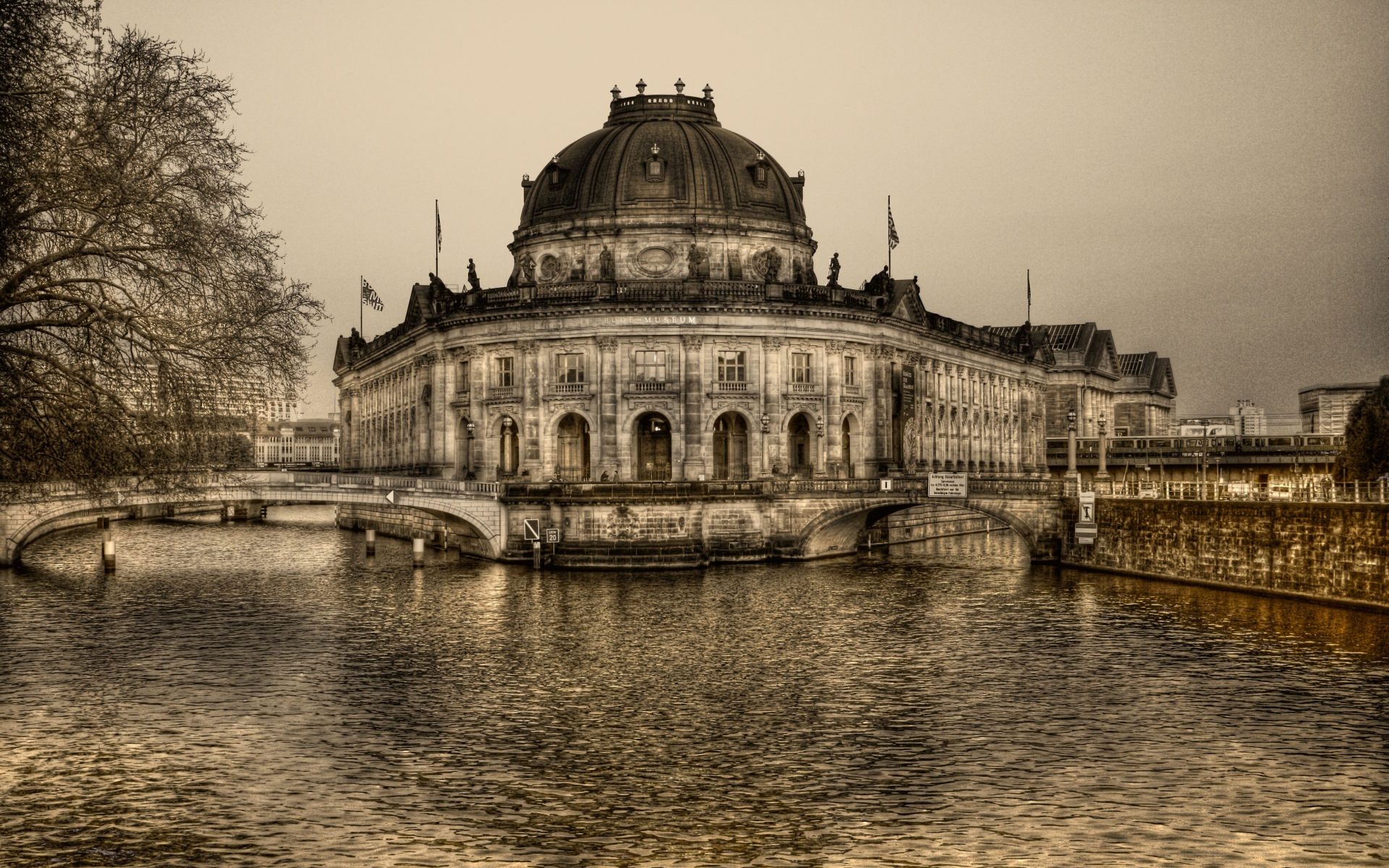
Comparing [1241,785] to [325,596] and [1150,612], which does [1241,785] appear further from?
[325,596]

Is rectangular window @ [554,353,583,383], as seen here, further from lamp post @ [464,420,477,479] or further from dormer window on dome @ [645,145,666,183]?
dormer window on dome @ [645,145,666,183]

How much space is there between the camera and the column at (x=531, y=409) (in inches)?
2943

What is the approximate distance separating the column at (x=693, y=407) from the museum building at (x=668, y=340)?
9 cm

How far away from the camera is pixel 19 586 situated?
5553cm

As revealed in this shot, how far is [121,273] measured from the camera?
23281 millimetres

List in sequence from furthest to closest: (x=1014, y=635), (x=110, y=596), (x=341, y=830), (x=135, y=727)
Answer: (x=110, y=596)
(x=1014, y=635)
(x=135, y=727)
(x=341, y=830)

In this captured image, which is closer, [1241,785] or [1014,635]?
[1241,785]

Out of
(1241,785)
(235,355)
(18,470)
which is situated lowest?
(1241,785)

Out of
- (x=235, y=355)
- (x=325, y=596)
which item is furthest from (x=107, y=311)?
(x=325, y=596)

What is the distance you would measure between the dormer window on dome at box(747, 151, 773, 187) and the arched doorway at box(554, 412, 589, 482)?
1885cm

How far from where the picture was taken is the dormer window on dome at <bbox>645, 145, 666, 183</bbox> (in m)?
81.4

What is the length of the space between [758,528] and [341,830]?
1844 inches

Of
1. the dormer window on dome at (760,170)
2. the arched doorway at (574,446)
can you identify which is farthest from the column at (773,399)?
the dormer window on dome at (760,170)

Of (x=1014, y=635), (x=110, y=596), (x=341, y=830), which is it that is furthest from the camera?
(x=110, y=596)
